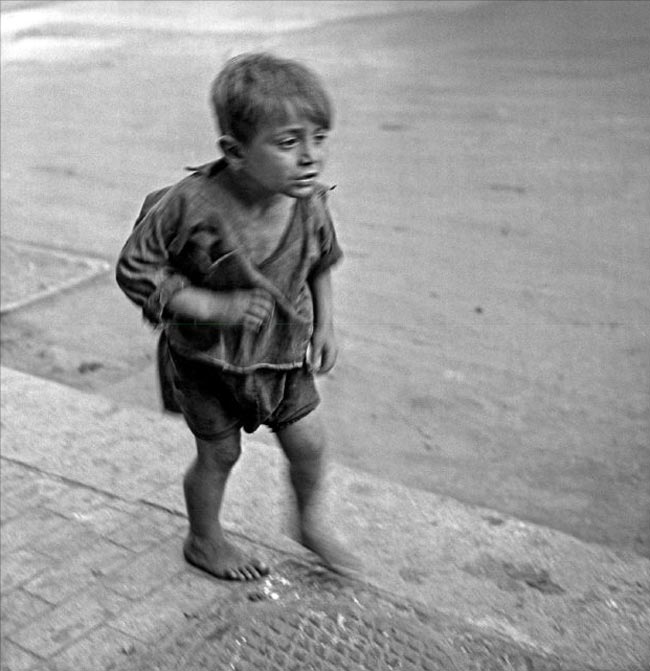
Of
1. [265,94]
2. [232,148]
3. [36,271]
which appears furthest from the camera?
[36,271]

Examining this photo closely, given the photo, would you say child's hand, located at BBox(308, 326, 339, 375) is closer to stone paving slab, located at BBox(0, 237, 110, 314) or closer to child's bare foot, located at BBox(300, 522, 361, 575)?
child's bare foot, located at BBox(300, 522, 361, 575)

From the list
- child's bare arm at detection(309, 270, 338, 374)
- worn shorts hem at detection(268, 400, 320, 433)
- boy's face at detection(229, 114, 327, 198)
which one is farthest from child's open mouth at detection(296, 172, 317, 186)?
worn shorts hem at detection(268, 400, 320, 433)

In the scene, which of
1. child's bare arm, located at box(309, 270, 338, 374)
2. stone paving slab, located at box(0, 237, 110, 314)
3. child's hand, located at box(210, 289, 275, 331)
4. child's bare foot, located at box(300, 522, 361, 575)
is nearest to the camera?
child's hand, located at box(210, 289, 275, 331)

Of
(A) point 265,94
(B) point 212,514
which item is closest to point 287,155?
(A) point 265,94

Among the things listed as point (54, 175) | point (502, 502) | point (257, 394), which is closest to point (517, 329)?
point (502, 502)

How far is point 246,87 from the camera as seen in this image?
2.57 metres

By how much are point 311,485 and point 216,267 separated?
0.68 m

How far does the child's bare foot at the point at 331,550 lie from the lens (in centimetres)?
318

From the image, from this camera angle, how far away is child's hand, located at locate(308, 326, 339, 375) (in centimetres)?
302

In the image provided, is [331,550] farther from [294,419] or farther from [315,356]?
[315,356]

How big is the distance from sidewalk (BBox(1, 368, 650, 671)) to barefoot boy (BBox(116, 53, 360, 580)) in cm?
31

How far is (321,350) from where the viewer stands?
9.95 ft

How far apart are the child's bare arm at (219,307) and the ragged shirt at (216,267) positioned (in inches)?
0.8

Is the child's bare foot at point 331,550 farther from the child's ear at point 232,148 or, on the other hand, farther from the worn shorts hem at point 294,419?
the child's ear at point 232,148
